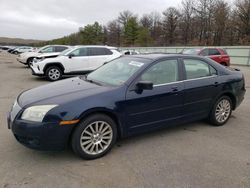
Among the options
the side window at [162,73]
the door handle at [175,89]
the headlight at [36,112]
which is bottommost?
the headlight at [36,112]

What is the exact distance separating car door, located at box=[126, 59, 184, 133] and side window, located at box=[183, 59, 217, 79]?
10.1 inches

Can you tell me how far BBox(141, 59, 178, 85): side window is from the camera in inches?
149

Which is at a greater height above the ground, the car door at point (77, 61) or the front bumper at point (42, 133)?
the car door at point (77, 61)

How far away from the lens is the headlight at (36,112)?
118 inches

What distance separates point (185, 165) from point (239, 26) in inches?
1591

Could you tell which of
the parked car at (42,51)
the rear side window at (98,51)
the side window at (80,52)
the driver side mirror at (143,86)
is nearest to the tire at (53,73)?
the side window at (80,52)

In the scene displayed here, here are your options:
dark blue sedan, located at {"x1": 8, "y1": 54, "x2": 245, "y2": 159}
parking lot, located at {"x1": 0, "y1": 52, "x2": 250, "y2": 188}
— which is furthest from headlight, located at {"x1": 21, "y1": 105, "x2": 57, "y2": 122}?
parking lot, located at {"x1": 0, "y1": 52, "x2": 250, "y2": 188}

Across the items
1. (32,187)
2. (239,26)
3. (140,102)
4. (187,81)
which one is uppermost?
(239,26)

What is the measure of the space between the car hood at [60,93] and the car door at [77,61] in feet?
22.2

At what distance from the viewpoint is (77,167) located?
307 centimetres

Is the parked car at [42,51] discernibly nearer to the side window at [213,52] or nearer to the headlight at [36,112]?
the side window at [213,52]

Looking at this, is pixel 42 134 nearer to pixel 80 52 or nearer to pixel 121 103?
pixel 121 103

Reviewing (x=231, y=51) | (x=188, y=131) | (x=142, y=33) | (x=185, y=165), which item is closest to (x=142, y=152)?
(x=185, y=165)

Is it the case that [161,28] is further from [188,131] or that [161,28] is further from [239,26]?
[188,131]
